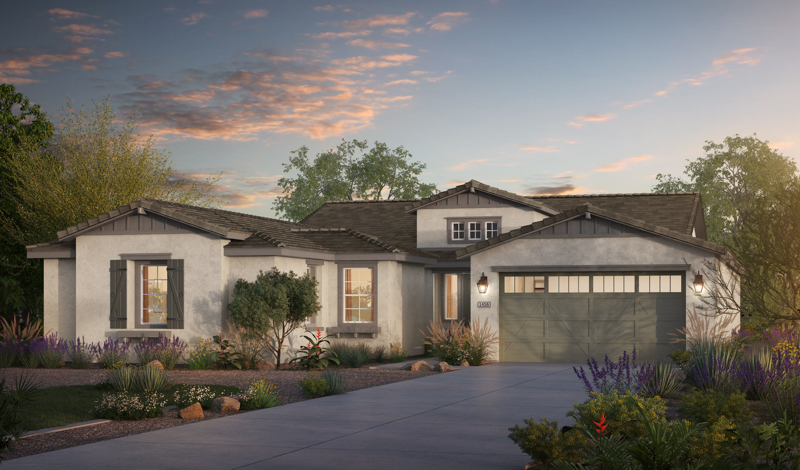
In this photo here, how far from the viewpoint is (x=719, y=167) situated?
187 ft

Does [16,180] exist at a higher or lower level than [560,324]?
higher

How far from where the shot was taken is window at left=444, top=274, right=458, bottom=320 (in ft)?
86.0

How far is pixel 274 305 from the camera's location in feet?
64.7

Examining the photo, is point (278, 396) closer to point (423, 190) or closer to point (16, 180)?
point (16, 180)

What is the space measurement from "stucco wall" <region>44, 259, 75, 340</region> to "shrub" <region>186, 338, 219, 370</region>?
14.6 ft

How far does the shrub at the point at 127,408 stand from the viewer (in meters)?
11.7

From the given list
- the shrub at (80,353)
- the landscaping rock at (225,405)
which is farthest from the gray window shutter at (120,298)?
the landscaping rock at (225,405)

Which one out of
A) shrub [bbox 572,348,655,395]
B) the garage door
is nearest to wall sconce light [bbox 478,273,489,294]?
the garage door

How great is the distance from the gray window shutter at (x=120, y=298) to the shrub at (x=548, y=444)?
15.6m

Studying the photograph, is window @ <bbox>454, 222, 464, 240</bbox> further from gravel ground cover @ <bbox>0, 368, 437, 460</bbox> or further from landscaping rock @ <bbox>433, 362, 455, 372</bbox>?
gravel ground cover @ <bbox>0, 368, 437, 460</bbox>

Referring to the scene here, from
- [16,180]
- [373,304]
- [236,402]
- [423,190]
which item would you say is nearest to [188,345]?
[373,304]

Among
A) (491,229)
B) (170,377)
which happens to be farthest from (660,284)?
(170,377)

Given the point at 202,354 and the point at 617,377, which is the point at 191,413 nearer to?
the point at 617,377

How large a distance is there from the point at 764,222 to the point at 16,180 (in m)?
25.2
